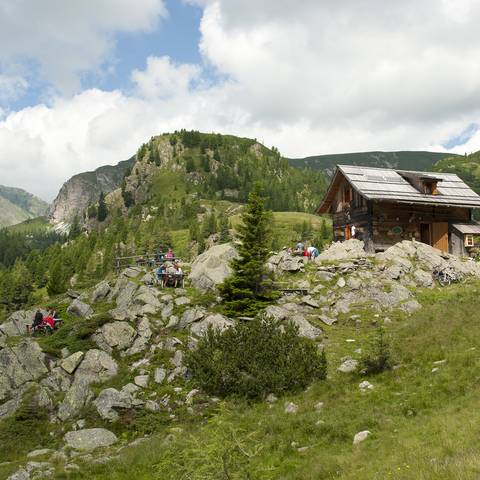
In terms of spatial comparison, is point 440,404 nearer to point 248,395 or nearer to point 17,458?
point 248,395

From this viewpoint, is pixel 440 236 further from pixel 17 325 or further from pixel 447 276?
pixel 17 325

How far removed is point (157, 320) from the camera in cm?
2628

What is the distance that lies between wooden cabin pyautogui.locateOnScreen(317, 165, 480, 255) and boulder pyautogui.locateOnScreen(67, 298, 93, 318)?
23.1m

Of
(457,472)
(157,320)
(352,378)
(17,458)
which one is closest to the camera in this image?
(457,472)

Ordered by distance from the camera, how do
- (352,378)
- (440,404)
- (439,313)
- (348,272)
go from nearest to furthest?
(440,404) < (352,378) < (439,313) < (348,272)

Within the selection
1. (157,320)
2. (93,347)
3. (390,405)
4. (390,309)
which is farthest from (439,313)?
(93,347)

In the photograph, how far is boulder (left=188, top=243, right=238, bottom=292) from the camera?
30.4m

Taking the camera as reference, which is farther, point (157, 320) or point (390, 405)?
point (157, 320)

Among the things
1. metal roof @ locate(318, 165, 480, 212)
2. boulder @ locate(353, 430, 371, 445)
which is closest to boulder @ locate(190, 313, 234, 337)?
boulder @ locate(353, 430, 371, 445)

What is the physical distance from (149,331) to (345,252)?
59.9 ft

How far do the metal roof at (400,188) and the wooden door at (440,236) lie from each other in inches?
88.6

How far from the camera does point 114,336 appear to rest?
24.6 metres

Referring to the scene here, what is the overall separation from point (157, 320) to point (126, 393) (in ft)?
22.1

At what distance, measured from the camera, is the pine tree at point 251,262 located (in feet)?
85.5
